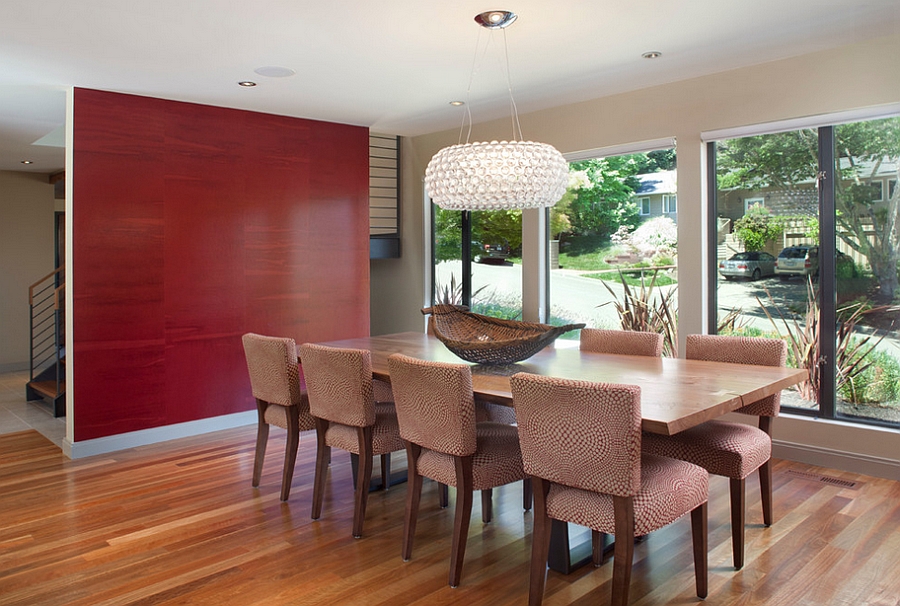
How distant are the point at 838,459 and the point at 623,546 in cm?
249

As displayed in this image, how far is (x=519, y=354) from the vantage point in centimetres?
316

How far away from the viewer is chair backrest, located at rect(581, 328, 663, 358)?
364cm

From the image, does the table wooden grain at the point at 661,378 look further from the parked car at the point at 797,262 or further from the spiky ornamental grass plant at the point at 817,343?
the parked car at the point at 797,262

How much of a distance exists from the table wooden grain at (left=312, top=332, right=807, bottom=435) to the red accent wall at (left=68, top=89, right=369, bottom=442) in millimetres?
1942

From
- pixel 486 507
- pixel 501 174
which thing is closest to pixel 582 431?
pixel 486 507

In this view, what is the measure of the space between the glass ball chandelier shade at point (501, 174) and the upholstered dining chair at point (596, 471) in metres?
1.34

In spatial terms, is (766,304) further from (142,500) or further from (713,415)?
(142,500)

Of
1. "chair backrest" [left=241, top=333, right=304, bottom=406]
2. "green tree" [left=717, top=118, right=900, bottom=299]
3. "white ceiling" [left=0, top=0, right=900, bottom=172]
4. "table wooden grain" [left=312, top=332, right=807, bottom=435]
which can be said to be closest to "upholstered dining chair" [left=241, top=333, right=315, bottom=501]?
"chair backrest" [left=241, top=333, right=304, bottom=406]

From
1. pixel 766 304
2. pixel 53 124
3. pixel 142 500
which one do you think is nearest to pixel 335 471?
pixel 142 500

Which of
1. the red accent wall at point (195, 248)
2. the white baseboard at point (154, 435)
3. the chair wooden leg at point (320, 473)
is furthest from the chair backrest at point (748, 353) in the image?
the white baseboard at point (154, 435)

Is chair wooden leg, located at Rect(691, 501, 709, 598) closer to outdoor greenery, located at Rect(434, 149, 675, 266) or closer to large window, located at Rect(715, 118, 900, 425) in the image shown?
large window, located at Rect(715, 118, 900, 425)

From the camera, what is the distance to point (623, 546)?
2162 mm

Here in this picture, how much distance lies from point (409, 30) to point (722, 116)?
7.11ft

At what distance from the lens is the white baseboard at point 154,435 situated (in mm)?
4496
